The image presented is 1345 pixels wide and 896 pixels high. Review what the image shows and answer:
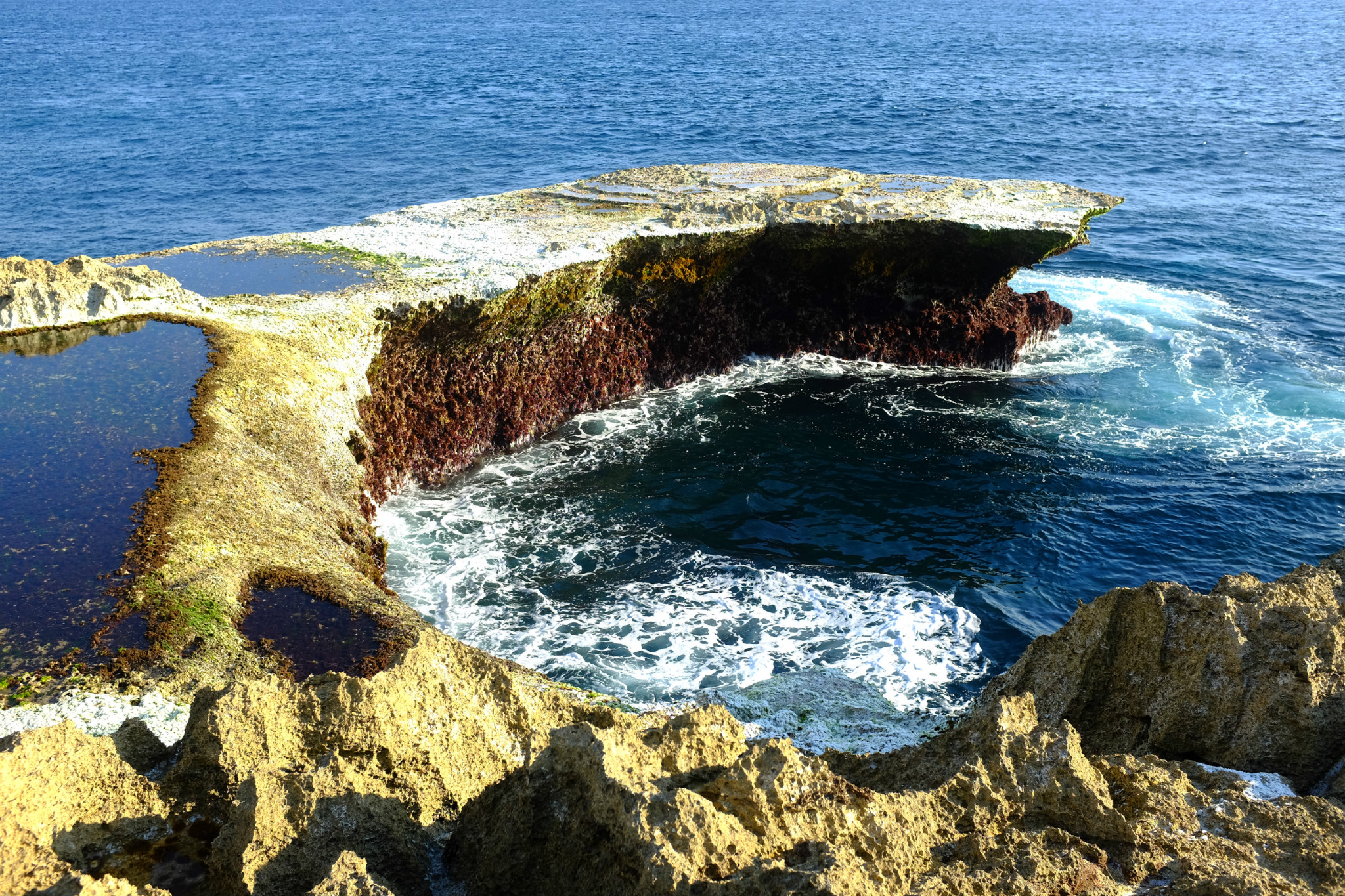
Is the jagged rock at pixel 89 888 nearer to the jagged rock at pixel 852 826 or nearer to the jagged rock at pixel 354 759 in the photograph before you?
the jagged rock at pixel 354 759

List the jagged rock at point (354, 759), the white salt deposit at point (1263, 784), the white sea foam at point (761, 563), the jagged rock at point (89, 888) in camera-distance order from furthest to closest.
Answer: the white sea foam at point (761, 563) < the white salt deposit at point (1263, 784) < the jagged rock at point (354, 759) < the jagged rock at point (89, 888)

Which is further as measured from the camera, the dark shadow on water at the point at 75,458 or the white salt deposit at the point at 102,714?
the dark shadow on water at the point at 75,458

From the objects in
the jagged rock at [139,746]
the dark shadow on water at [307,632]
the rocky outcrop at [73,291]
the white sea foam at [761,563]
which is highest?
the rocky outcrop at [73,291]

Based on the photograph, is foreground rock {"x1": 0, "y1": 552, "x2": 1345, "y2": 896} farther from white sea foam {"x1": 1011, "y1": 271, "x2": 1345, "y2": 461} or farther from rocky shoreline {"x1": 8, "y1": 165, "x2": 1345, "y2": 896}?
white sea foam {"x1": 1011, "y1": 271, "x2": 1345, "y2": 461}

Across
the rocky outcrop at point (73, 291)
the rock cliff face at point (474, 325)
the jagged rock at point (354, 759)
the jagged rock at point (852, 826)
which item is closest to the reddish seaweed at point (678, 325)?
the rock cliff face at point (474, 325)

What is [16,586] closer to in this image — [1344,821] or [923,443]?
[1344,821]

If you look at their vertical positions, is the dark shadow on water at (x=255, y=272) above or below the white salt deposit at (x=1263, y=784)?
above
